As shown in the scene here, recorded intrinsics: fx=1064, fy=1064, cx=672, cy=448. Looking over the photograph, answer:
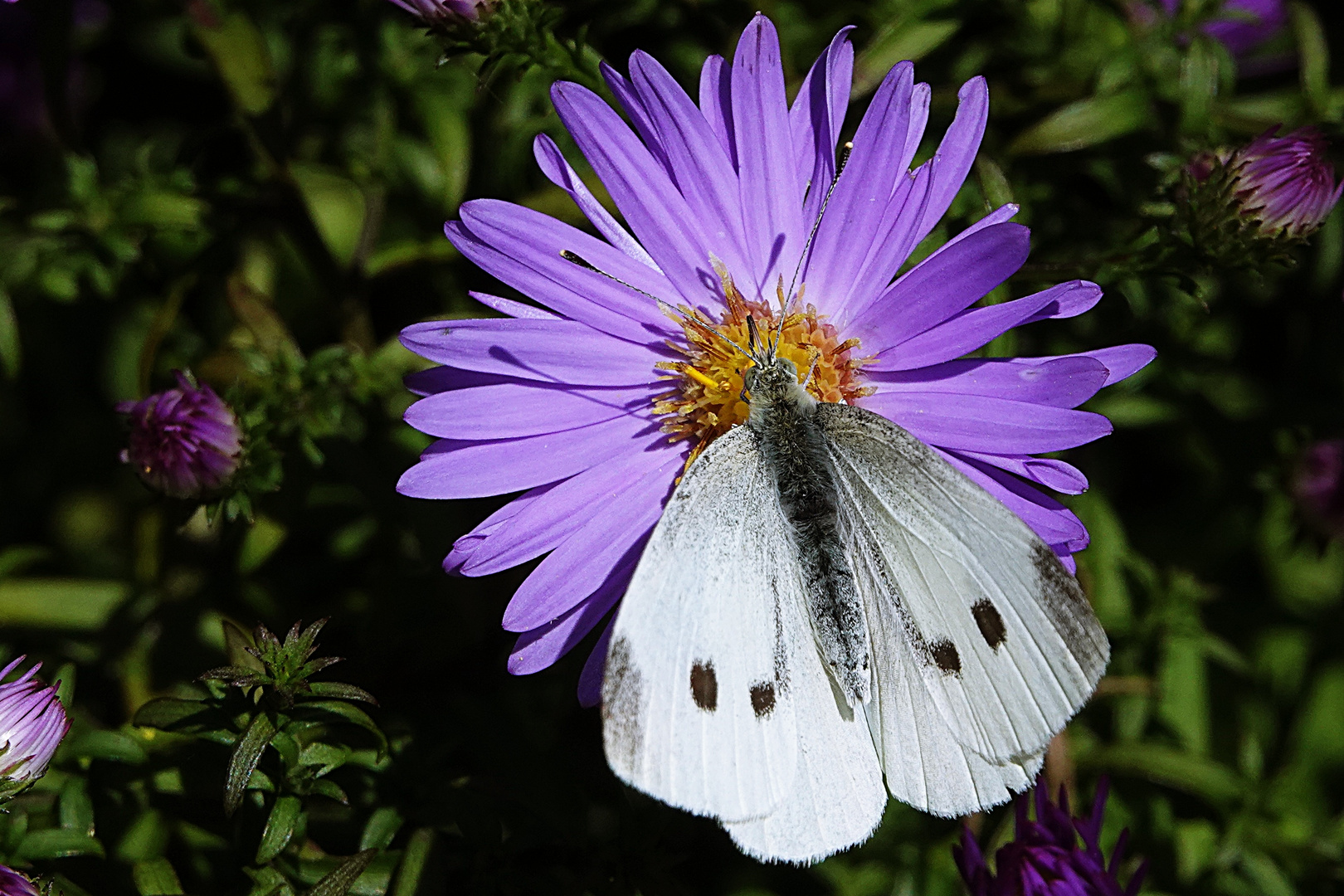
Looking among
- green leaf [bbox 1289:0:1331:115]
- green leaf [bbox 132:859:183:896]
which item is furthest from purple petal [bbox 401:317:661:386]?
green leaf [bbox 1289:0:1331:115]

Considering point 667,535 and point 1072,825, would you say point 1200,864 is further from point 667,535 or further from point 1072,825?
point 667,535

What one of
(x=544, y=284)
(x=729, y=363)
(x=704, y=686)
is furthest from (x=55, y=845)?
(x=729, y=363)

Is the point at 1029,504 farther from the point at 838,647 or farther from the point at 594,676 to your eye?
the point at 594,676

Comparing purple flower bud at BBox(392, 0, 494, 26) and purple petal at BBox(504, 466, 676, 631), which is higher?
purple flower bud at BBox(392, 0, 494, 26)

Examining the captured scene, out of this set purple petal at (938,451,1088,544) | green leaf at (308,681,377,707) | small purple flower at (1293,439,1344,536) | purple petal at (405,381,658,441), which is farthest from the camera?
small purple flower at (1293,439,1344,536)

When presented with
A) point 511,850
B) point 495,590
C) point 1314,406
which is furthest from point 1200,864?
point 495,590

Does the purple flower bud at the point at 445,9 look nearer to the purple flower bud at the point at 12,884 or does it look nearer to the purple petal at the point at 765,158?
the purple petal at the point at 765,158

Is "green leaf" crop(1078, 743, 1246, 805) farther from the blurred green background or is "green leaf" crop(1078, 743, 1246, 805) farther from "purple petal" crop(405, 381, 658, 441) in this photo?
"purple petal" crop(405, 381, 658, 441)
